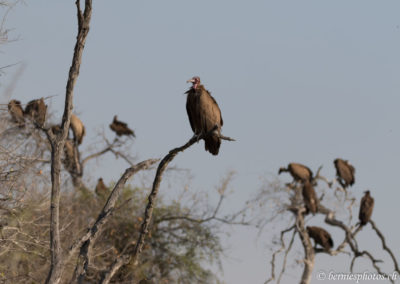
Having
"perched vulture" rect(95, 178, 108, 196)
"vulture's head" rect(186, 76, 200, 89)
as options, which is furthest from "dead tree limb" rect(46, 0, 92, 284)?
"perched vulture" rect(95, 178, 108, 196)

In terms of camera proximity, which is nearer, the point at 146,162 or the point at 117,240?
the point at 146,162

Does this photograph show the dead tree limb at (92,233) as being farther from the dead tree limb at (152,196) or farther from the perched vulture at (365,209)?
the perched vulture at (365,209)

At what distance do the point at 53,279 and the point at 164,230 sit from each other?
12.4 m

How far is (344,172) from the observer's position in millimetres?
20469

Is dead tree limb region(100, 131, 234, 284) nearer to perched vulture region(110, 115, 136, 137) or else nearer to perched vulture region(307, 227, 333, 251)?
perched vulture region(307, 227, 333, 251)

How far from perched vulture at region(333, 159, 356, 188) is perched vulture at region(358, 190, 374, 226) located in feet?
2.38

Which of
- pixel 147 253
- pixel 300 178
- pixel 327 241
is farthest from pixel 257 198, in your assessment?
pixel 147 253

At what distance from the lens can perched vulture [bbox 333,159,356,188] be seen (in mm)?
20359

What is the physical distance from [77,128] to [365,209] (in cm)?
1076

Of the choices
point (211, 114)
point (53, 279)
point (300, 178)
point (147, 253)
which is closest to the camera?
point (53, 279)

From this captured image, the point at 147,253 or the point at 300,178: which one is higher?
the point at 300,178

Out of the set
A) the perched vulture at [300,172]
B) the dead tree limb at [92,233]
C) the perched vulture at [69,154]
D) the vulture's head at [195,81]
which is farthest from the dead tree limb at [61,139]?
the perched vulture at [69,154]

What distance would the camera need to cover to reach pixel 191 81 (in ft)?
38.3

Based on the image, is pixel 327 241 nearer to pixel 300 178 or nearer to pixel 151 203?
pixel 300 178
